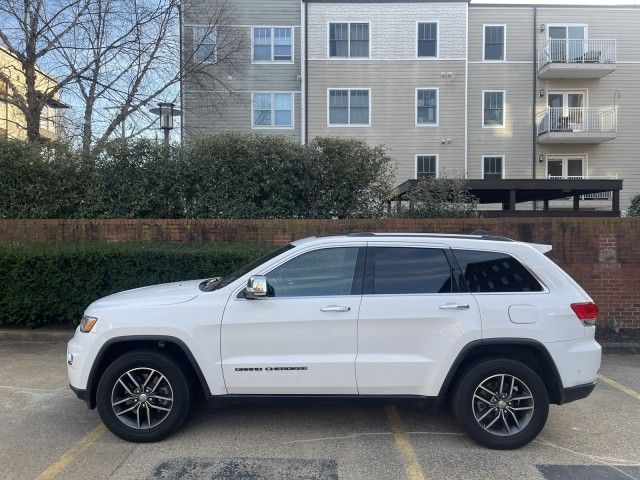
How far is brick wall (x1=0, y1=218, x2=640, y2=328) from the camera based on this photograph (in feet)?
27.9

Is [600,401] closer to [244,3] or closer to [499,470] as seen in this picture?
[499,470]

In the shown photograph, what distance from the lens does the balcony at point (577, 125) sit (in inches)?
913

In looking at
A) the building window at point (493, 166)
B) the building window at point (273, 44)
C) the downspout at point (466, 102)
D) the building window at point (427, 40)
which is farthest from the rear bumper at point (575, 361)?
the building window at point (273, 44)

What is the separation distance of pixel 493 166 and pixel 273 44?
1112 centimetres

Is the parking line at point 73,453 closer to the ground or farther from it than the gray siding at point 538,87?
closer to the ground

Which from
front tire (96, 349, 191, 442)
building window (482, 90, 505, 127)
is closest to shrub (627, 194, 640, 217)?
building window (482, 90, 505, 127)

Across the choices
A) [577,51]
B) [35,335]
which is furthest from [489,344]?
[577,51]

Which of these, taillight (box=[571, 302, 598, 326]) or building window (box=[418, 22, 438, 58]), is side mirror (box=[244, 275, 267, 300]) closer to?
taillight (box=[571, 302, 598, 326])

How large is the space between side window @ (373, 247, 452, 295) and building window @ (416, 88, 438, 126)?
19.5 meters

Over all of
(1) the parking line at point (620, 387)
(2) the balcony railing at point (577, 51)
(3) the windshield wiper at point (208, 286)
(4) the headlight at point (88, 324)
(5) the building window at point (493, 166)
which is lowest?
(1) the parking line at point (620, 387)

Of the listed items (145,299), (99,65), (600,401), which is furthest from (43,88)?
(600,401)

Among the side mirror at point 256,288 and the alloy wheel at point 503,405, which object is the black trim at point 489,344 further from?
the side mirror at point 256,288

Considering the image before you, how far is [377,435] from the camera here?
15.1 ft

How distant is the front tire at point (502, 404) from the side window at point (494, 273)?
2.00ft
